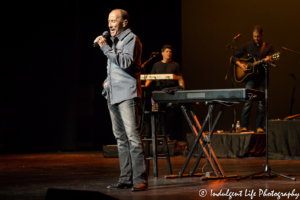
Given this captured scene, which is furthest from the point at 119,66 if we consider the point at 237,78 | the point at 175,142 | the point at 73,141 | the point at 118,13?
the point at 73,141

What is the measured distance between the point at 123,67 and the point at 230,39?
18.3 ft

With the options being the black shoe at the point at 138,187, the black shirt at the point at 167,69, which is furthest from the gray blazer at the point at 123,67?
the black shirt at the point at 167,69

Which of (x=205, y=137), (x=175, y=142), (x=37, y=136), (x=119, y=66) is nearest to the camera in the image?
(x=119, y=66)

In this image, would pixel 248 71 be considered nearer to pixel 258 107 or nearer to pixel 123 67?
pixel 258 107

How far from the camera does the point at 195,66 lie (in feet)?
28.9

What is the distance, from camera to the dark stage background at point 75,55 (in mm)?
8000

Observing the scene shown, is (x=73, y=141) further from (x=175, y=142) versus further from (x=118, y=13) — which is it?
(x=118, y=13)

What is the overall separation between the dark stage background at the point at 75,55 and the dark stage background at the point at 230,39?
0.06ft

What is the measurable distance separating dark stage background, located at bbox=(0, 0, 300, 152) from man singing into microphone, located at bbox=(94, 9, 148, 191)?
5.15 m

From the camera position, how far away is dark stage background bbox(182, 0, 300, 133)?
26.0 ft

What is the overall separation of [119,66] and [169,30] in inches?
253

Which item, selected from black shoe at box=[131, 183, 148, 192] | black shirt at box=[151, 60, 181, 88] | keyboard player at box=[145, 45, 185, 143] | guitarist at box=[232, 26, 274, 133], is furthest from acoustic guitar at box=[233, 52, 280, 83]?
black shoe at box=[131, 183, 148, 192]

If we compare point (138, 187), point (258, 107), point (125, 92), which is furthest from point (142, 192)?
point (258, 107)

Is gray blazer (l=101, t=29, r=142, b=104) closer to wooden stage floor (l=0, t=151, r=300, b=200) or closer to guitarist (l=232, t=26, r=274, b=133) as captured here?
wooden stage floor (l=0, t=151, r=300, b=200)
